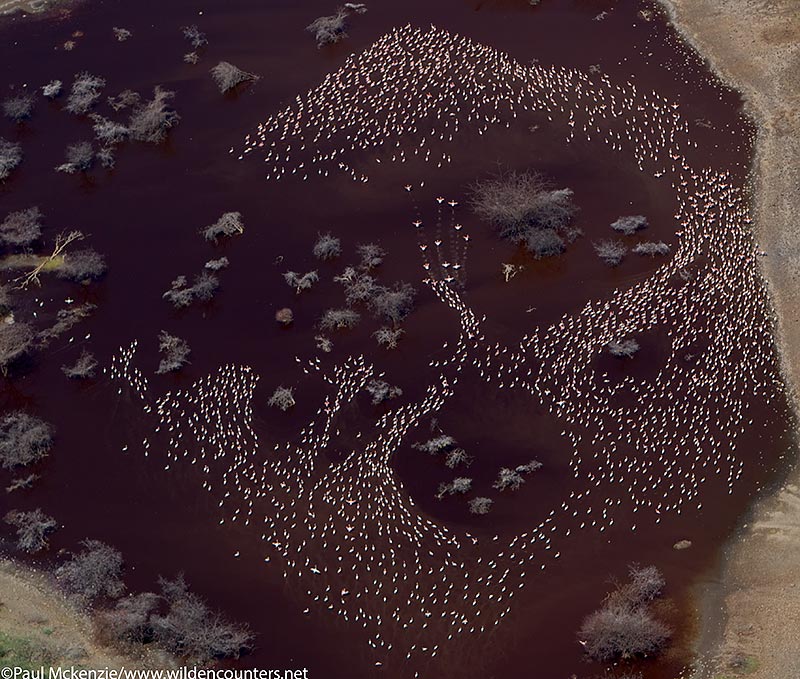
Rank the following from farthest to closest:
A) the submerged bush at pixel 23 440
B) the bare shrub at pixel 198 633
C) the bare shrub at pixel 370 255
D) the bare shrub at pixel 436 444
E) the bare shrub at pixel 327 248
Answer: the bare shrub at pixel 327 248
the bare shrub at pixel 370 255
the submerged bush at pixel 23 440
the bare shrub at pixel 436 444
the bare shrub at pixel 198 633

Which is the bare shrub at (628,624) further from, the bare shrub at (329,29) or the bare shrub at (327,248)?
the bare shrub at (329,29)

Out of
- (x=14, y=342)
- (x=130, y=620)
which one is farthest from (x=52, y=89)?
(x=130, y=620)

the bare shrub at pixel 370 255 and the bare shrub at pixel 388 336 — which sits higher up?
the bare shrub at pixel 370 255

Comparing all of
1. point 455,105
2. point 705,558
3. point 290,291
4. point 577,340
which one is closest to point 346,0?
point 455,105

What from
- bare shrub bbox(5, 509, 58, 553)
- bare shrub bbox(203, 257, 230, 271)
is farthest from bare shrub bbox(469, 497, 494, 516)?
bare shrub bbox(5, 509, 58, 553)

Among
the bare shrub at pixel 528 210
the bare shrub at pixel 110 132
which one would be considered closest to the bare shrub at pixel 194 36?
the bare shrub at pixel 110 132
